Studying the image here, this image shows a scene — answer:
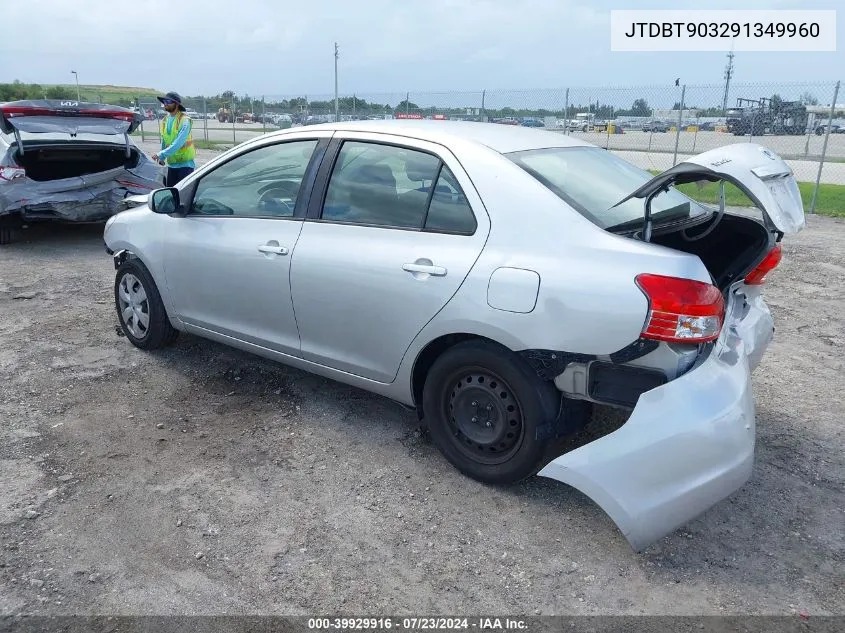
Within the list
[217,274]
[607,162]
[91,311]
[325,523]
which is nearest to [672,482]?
[325,523]

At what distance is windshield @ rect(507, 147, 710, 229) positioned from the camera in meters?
3.07

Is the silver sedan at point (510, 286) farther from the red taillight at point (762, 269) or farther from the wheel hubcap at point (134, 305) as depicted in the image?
the wheel hubcap at point (134, 305)

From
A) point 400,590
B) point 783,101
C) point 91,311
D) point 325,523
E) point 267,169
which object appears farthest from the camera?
point 783,101

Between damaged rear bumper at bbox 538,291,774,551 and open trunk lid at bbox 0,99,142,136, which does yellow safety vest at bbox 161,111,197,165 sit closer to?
open trunk lid at bbox 0,99,142,136

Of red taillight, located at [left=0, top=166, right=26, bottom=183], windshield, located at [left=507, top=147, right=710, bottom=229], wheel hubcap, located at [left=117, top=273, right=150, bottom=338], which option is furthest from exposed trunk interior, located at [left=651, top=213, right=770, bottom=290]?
red taillight, located at [left=0, top=166, right=26, bottom=183]

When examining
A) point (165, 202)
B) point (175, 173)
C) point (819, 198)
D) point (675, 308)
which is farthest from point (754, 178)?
point (819, 198)

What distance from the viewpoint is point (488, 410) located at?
3.18 metres

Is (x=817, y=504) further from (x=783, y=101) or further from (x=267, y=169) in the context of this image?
(x=783, y=101)

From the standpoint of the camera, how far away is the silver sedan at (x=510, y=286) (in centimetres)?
265

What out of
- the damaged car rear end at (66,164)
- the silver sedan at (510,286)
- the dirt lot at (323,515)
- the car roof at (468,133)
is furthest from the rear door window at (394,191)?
the damaged car rear end at (66,164)

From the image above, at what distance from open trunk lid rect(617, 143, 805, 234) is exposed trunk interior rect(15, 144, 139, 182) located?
743 centimetres

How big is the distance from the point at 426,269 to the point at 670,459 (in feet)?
4.35

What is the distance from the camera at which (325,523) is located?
3.03 meters

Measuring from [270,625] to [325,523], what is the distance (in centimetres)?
62
